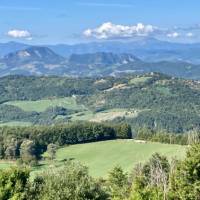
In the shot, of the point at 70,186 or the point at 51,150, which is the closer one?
the point at 70,186

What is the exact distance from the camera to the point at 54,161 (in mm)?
141375

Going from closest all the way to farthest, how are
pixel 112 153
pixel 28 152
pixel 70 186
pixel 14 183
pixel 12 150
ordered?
pixel 70 186 < pixel 14 183 < pixel 112 153 < pixel 28 152 < pixel 12 150

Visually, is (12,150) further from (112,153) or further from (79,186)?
(79,186)

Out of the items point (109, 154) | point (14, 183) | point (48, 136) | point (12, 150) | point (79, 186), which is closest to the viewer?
point (79, 186)

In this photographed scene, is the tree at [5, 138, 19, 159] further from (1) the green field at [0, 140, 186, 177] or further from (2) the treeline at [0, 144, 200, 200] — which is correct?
(2) the treeline at [0, 144, 200, 200]

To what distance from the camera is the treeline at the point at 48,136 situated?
15162 centimetres

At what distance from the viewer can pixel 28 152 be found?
148m

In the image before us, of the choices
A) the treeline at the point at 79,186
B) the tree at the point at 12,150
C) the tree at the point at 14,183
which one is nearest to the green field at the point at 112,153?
the tree at the point at 12,150

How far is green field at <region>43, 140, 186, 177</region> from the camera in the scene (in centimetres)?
13250

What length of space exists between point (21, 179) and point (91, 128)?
114 meters

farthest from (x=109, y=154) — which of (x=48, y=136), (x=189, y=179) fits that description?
(x=189, y=179)

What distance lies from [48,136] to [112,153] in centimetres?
2994

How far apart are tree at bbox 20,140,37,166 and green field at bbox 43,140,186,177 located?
6.61 metres

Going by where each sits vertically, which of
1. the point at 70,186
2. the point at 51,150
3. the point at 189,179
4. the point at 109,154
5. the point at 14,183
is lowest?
the point at 109,154
